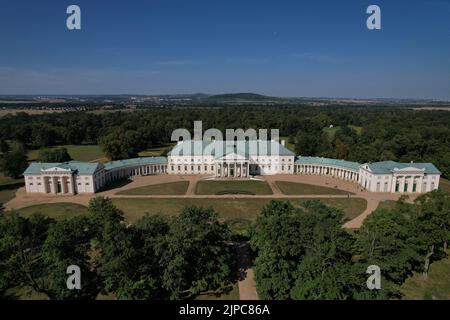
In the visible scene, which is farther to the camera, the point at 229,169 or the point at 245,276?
the point at 229,169

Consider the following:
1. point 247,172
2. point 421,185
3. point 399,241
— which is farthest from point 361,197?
point 399,241

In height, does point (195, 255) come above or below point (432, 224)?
below

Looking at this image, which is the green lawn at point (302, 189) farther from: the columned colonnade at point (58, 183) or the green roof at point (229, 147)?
the columned colonnade at point (58, 183)

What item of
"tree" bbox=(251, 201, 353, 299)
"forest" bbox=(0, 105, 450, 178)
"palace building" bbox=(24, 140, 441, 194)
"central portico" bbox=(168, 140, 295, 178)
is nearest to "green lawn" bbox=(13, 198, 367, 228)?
"palace building" bbox=(24, 140, 441, 194)

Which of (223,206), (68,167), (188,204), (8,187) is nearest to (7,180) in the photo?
(8,187)

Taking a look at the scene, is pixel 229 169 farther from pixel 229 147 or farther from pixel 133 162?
pixel 133 162

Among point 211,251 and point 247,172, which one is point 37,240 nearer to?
point 211,251

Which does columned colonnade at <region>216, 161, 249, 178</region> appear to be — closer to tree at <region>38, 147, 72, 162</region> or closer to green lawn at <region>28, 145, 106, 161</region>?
green lawn at <region>28, 145, 106, 161</region>
